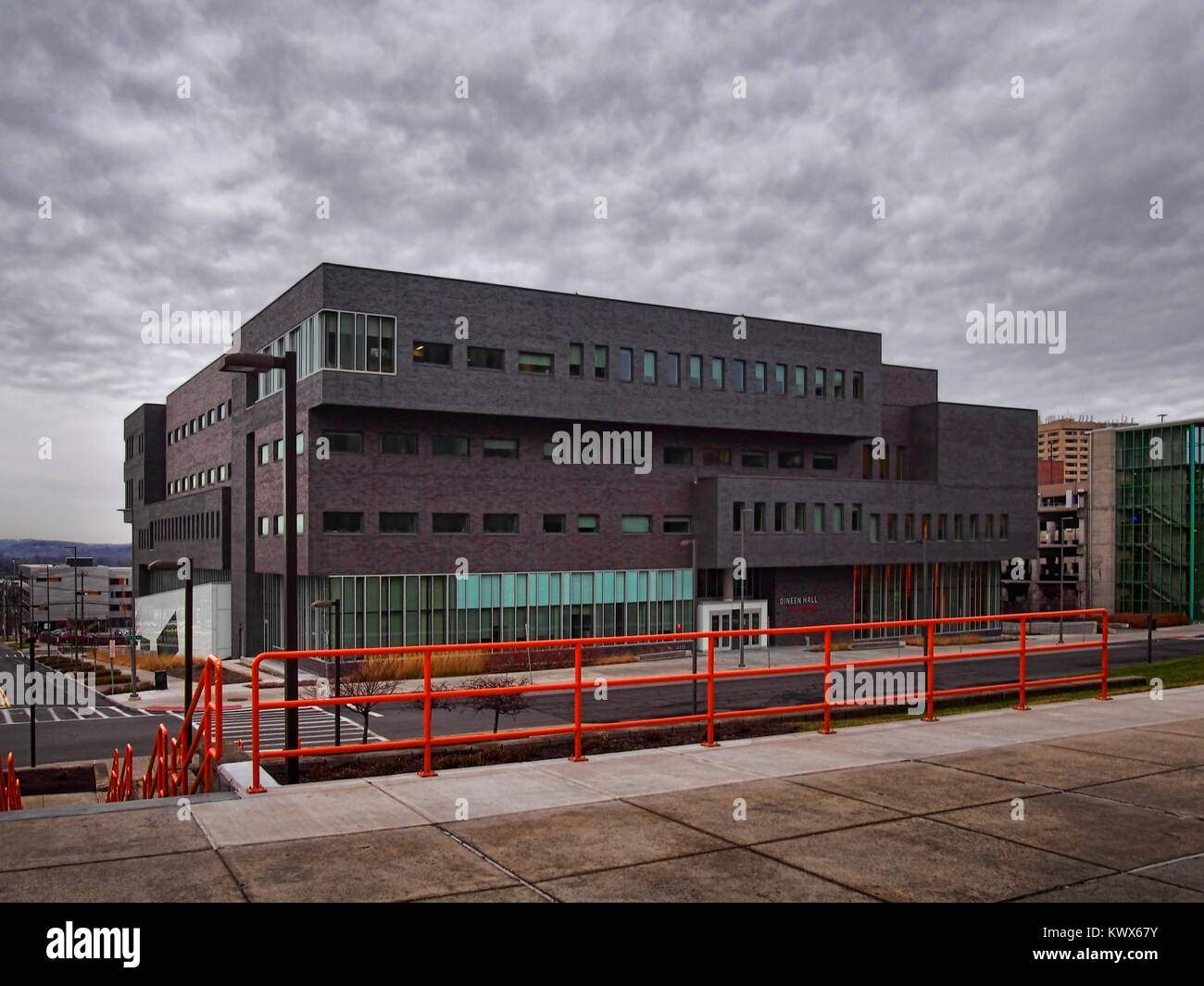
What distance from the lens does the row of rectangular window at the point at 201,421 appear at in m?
66.8

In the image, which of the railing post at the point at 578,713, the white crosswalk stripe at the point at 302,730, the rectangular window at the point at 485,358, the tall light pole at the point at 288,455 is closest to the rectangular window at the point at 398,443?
the rectangular window at the point at 485,358

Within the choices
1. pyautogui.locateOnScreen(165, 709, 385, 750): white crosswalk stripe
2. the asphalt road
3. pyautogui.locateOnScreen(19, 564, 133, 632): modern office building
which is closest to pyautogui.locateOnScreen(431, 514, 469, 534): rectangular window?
the asphalt road

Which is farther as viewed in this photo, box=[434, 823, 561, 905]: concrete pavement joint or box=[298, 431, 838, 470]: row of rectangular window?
box=[298, 431, 838, 470]: row of rectangular window

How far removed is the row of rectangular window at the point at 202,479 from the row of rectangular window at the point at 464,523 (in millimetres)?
9738

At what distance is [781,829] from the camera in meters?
8.14

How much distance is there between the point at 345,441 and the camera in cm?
4775

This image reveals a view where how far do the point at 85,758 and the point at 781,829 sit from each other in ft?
93.2

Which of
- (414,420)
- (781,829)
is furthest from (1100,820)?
(414,420)

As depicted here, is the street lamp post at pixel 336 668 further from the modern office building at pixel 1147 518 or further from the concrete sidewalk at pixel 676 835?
the modern office building at pixel 1147 518

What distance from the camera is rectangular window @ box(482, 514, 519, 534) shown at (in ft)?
167

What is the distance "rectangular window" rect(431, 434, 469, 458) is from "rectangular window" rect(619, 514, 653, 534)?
9.45 m

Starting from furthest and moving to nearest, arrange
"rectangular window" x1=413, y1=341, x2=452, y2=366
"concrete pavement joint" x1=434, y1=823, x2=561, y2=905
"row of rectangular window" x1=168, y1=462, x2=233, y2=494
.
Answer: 1. "row of rectangular window" x1=168, y1=462, x2=233, y2=494
2. "rectangular window" x1=413, y1=341, x2=452, y2=366
3. "concrete pavement joint" x1=434, y1=823, x2=561, y2=905

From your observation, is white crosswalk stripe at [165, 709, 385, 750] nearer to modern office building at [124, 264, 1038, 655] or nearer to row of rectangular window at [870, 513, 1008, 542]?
modern office building at [124, 264, 1038, 655]
